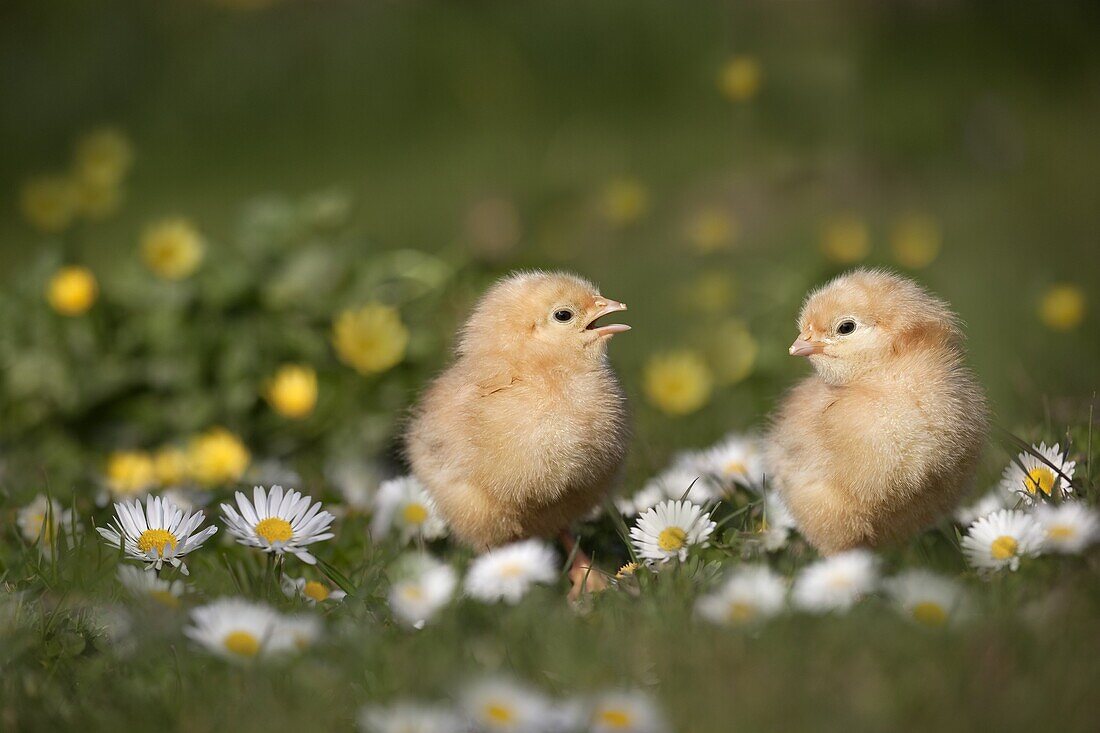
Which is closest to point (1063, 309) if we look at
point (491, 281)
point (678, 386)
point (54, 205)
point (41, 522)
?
point (678, 386)

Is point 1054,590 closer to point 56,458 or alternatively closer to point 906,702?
point 906,702

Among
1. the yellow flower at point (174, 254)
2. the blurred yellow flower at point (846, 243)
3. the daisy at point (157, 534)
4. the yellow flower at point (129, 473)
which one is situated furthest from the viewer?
the blurred yellow flower at point (846, 243)

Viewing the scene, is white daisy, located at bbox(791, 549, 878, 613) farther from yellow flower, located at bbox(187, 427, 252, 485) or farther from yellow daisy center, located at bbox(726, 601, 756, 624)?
yellow flower, located at bbox(187, 427, 252, 485)

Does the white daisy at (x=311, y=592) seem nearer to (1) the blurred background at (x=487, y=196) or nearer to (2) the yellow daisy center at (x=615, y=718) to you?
(1) the blurred background at (x=487, y=196)

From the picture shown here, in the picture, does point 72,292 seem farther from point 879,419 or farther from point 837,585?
point 837,585

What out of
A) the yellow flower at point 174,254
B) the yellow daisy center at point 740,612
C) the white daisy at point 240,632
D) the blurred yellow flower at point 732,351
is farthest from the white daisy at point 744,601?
the yellow flower at point 174,254

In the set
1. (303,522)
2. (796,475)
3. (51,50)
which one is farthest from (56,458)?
(51,50)

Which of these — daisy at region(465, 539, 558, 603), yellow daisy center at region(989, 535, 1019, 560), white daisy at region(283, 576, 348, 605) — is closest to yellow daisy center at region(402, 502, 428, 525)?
white daisy at region(283, 576, 348, 605)
